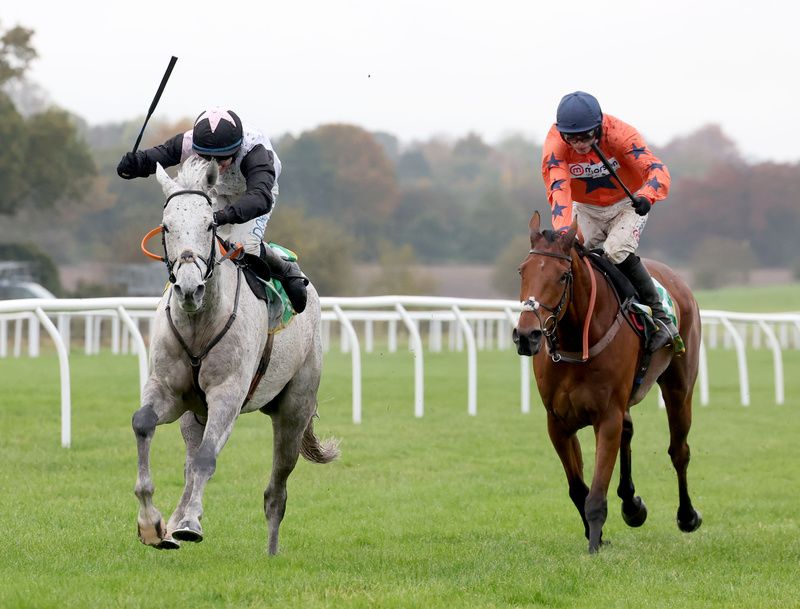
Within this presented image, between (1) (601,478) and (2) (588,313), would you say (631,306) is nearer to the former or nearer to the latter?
(2) (588,313)

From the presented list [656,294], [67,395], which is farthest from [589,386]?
[67,395]

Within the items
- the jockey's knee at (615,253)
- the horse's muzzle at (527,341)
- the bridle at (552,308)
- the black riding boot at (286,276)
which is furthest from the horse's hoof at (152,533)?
the jockey's knee at (615,253)

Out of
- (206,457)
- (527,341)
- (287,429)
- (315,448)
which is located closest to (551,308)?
(527,341)

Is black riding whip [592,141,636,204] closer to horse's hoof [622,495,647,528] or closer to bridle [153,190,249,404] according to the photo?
horse's hoof [622,495,647,528]

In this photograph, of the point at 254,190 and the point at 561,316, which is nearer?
the point at 254,190

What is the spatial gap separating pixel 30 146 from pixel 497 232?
13.4 m

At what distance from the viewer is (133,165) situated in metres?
6.04

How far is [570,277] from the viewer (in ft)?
21.1

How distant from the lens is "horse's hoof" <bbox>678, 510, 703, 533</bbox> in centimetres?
750

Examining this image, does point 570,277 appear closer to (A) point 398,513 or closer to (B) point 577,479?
(B) point 577,479

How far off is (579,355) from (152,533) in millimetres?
2467

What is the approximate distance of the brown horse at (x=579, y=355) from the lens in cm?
625

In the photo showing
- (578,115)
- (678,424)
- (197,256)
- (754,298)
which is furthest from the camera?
(754,298)

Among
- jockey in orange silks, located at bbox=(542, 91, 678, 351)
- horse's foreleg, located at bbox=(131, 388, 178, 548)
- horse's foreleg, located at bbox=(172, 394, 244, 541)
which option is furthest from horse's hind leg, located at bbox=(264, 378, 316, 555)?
jockey in orange silks, located at bbox=(542, 91, 678, 351)
